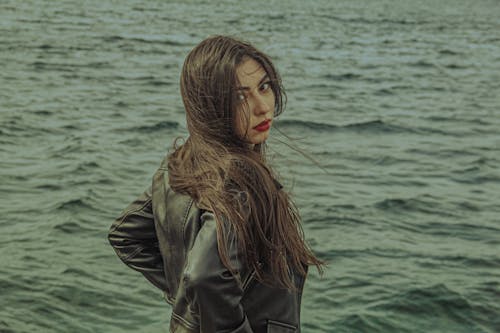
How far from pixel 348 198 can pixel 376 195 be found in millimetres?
397

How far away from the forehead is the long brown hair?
0.04 ft

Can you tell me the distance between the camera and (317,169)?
10.8 metres

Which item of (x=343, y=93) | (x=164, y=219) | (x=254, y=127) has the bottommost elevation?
(x=343, y=93)

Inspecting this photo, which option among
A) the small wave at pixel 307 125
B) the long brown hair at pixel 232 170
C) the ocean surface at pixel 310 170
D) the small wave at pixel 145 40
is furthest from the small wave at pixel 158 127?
the long brown hair at pixel 232 170

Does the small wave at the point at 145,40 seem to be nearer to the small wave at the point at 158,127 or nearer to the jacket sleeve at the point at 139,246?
the small wave at the point at 158,127

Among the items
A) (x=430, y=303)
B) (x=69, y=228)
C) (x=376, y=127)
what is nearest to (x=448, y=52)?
(x=376, y=127)

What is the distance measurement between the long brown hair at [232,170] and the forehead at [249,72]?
0.04 ft

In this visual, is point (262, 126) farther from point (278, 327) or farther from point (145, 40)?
point (145, 40)

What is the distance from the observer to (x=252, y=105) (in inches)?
97.4

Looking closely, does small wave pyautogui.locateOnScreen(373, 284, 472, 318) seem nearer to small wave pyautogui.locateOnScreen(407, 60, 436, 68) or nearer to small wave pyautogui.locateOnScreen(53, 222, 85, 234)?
small wave pyautogui.locateOnScreen(53, 222, 85, 234)

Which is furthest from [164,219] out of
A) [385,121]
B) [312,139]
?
[385,121]

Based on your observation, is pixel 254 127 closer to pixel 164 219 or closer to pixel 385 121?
pixel 164 219

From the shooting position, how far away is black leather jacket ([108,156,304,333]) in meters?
2.20

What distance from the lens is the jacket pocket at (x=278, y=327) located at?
2.44 m
